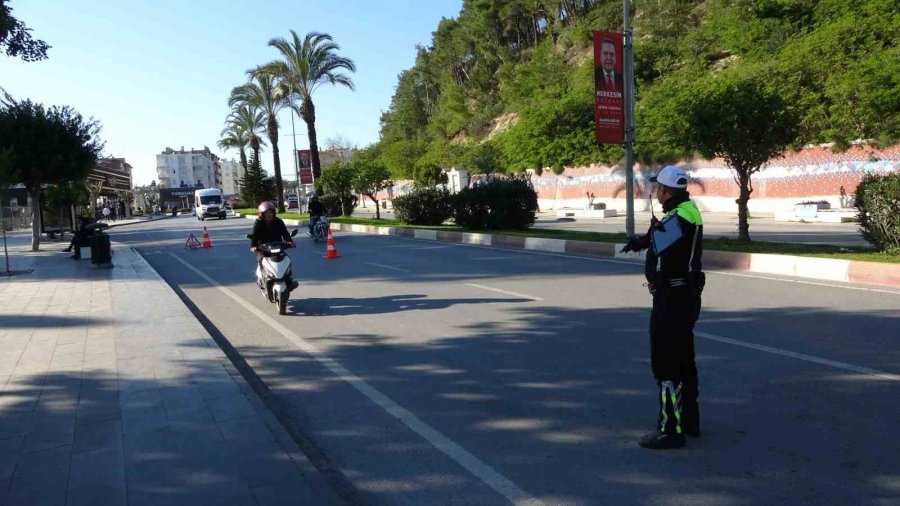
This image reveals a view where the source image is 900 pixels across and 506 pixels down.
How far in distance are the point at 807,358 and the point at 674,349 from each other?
2.73 metres

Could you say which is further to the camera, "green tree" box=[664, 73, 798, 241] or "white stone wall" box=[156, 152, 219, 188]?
"white stone wall" box=[156, 152, 219, 188]

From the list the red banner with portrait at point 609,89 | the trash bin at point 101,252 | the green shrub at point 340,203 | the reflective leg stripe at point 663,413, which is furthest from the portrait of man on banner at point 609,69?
the green shrub at point 340,203

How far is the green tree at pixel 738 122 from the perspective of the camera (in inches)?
596

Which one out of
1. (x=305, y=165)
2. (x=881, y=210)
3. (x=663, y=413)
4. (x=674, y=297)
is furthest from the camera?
(x=305, y=165)

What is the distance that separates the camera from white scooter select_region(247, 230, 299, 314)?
10.0 metres

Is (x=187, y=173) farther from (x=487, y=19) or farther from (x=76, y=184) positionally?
(x=76, y=184)

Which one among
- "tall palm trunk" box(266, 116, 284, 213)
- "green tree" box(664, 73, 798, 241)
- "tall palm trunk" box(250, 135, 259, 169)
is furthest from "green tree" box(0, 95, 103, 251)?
"tall palm trunk" box(250, 135, 259, 169)

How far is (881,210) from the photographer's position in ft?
39.9

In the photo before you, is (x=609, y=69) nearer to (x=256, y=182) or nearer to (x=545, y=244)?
(x=545, y=244)

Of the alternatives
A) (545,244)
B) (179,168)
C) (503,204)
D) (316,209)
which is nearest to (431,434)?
(545,244)

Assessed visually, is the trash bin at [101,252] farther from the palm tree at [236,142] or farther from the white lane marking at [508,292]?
the palm tree at [236,142]

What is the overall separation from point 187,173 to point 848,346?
668 ft

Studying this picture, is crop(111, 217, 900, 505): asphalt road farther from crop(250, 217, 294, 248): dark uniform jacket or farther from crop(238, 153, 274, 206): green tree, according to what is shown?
crop(238, 153, 274, 206): green tree

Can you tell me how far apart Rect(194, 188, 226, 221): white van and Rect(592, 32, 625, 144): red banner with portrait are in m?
47.6
